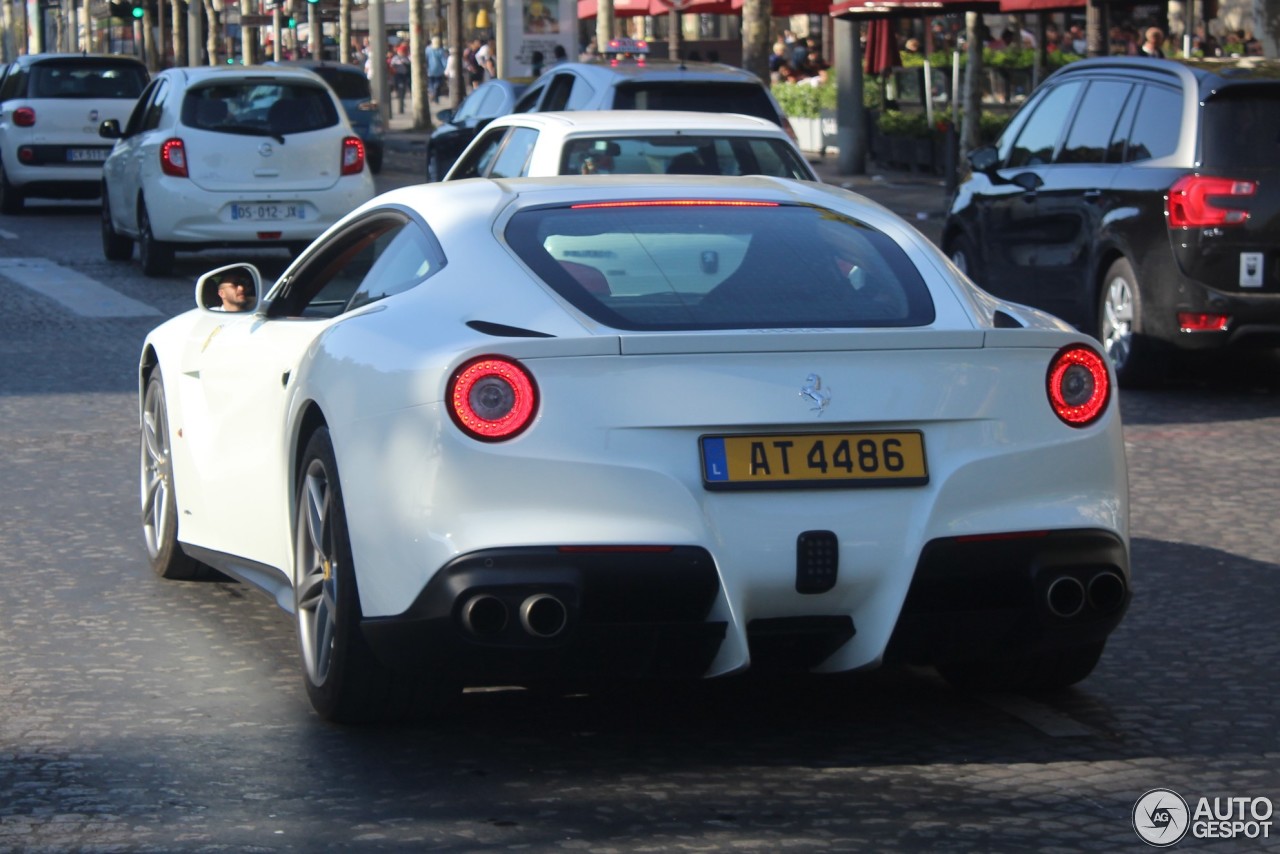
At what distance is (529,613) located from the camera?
15.5 feet

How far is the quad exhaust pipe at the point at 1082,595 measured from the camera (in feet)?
16.3

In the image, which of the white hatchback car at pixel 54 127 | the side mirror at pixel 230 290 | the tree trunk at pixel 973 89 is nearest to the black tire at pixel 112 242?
the white hatchback car at pixel 54 127

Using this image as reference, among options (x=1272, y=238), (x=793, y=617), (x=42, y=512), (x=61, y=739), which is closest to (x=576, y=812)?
(x=793, y=617)

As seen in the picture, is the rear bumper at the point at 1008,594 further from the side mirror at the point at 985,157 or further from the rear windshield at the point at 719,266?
the side mirror at the point at 985,157

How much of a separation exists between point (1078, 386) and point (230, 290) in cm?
256

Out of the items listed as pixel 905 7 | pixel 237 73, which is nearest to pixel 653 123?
pixel 237 73

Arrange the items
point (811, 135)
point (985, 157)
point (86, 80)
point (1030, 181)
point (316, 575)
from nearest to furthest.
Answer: point (316, 575) < point (1030, 181) < point (985, 157) < point (86, 80) < point (811, 135)

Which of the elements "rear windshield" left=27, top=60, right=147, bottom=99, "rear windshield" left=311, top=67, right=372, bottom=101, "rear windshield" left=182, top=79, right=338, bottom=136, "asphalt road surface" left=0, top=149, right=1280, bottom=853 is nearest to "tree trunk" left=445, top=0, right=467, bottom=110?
"rear windshield" left=311, top=67, right=372, bottom=101

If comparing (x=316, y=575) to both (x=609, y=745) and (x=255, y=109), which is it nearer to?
(x=609, y=745)

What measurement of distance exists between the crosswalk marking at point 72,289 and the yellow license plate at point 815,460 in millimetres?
10997

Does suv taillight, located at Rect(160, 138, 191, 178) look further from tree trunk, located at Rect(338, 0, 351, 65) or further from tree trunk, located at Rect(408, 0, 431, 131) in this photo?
tree trunk, located at Rect(338, 0, 351, 65)

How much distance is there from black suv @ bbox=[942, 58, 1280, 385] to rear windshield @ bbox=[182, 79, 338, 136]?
727 centimetres

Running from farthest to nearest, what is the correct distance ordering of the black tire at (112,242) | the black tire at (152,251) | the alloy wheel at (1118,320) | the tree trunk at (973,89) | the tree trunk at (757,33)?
the tree trunk at (757,33) < the tree trunk at (973,89) < the black tire at (112,242) < the black tire at (152,251) < the alloy wheel at (1118,320)

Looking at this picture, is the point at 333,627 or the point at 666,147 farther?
the point at 666,147
